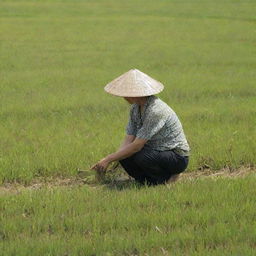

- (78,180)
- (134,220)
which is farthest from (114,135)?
(134,220)

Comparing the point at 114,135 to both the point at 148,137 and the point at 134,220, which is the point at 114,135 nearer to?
the point at 148,137

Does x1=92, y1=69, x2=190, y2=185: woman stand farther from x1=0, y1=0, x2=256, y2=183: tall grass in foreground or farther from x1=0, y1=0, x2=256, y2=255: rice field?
Answer: x1=0, y1=0, x2=256, y2=183: tall grass in foreground

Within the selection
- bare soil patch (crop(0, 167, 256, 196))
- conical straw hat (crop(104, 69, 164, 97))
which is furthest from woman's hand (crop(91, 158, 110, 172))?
conical straw hat (crop(104, 69, 164, 97))

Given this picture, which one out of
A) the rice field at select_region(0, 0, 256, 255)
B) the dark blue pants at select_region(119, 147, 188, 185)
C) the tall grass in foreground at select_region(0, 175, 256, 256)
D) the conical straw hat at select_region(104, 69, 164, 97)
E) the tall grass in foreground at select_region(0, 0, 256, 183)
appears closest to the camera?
the tall grass in foreground at select_region(0, 175, 256, 256)

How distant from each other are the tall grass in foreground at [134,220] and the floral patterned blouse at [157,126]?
0.37 meters

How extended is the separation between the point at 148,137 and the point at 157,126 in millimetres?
120

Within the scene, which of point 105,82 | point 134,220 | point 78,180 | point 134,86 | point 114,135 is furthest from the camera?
point 105,82

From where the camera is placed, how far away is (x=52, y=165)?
5758 millimetres

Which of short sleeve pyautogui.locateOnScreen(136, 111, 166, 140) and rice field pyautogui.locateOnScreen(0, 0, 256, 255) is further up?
short sleeve pyautogui.locateOnScreen(136, 111, 166, 140)

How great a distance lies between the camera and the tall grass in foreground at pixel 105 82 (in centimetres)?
618

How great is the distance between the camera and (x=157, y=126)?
4996 mm

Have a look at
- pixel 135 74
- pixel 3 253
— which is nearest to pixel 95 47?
pixel 135 74

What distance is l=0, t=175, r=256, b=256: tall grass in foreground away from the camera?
12.4 feet

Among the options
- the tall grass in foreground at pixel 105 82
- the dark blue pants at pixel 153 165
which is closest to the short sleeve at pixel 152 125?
the dark blue pants at pixel 153 165
